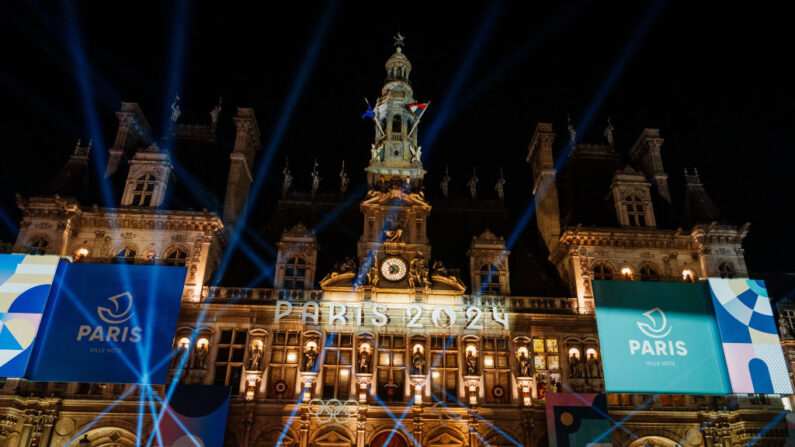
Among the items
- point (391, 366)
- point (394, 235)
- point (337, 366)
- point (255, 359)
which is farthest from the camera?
point (394, 235)

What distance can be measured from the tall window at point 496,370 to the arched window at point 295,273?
10.8m

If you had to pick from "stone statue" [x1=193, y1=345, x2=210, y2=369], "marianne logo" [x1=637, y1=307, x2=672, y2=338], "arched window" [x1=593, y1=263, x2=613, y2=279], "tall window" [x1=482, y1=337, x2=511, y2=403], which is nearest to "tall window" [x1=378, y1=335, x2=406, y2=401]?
"tall window" [x1=482, y1=337, x2=511, y2=403]

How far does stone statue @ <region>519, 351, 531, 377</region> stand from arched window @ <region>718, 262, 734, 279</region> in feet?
41.8

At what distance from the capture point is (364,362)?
30.3 metres

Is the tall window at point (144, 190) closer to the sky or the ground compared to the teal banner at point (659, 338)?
closer to the sky

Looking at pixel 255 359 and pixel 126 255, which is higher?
pixel 126 255

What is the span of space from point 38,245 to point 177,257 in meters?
7.30

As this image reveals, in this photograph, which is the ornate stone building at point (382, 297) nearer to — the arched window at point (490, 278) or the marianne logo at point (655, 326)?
the arched window at point (490, 278)

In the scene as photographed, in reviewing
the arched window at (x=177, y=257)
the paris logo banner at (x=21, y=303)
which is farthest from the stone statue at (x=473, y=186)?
the paris logo banner at (x=21, y=303)

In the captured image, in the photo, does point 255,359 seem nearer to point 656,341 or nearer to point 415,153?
point 415,153

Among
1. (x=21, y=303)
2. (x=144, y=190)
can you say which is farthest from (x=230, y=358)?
(x=144, y=190)

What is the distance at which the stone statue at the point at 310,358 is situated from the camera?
30.1 meters

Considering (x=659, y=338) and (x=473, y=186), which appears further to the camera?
(x=473, y=186)

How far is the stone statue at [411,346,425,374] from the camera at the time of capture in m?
30.3
